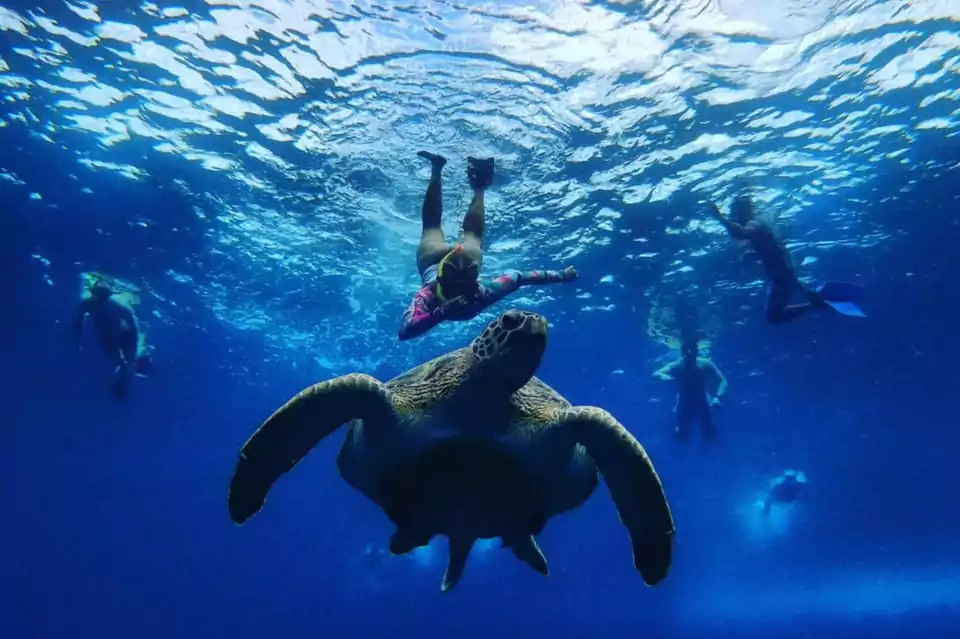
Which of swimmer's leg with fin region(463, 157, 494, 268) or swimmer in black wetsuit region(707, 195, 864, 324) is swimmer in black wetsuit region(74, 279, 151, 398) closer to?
swimmer's leg with fin region(463, 157, 494, 268)

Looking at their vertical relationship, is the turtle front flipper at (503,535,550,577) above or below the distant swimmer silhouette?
below

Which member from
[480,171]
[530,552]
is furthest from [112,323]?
[530,552]

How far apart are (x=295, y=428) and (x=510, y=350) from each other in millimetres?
1500

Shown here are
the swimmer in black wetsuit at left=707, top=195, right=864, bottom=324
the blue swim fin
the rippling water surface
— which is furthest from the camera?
the swimmer in black wetsuit at left=707, top=195, right=864, bottom=324

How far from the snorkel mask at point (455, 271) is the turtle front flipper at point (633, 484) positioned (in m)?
3.21

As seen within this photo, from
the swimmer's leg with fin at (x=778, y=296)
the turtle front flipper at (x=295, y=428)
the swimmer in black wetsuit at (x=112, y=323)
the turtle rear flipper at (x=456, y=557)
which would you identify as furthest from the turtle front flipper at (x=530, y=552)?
the swimmer in black wetsuit at (x=112, y=323)

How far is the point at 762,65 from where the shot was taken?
827cm

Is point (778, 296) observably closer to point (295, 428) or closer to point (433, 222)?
point (433, 222)

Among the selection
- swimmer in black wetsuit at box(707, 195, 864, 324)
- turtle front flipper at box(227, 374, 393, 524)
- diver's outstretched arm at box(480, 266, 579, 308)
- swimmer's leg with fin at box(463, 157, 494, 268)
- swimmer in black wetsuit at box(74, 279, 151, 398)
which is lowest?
swimmer in black wetsuit at box(74, 279, 151, 398)

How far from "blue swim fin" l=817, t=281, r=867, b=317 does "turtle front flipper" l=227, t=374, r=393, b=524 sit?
308 inches

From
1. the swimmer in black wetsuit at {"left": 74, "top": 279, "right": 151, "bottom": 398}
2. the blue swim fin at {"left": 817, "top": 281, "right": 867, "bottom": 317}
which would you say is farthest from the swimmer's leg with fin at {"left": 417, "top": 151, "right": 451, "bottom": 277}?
the swimmer in black wetsuit at {"left": 74, "top": 279, "right": 151, "bottom": 398}

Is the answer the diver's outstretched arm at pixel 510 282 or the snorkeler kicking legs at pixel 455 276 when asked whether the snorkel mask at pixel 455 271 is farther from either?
the diver's outstretched arm at pixel 510 282

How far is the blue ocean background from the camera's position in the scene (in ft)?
26.5

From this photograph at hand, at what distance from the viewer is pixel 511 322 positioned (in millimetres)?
3143
